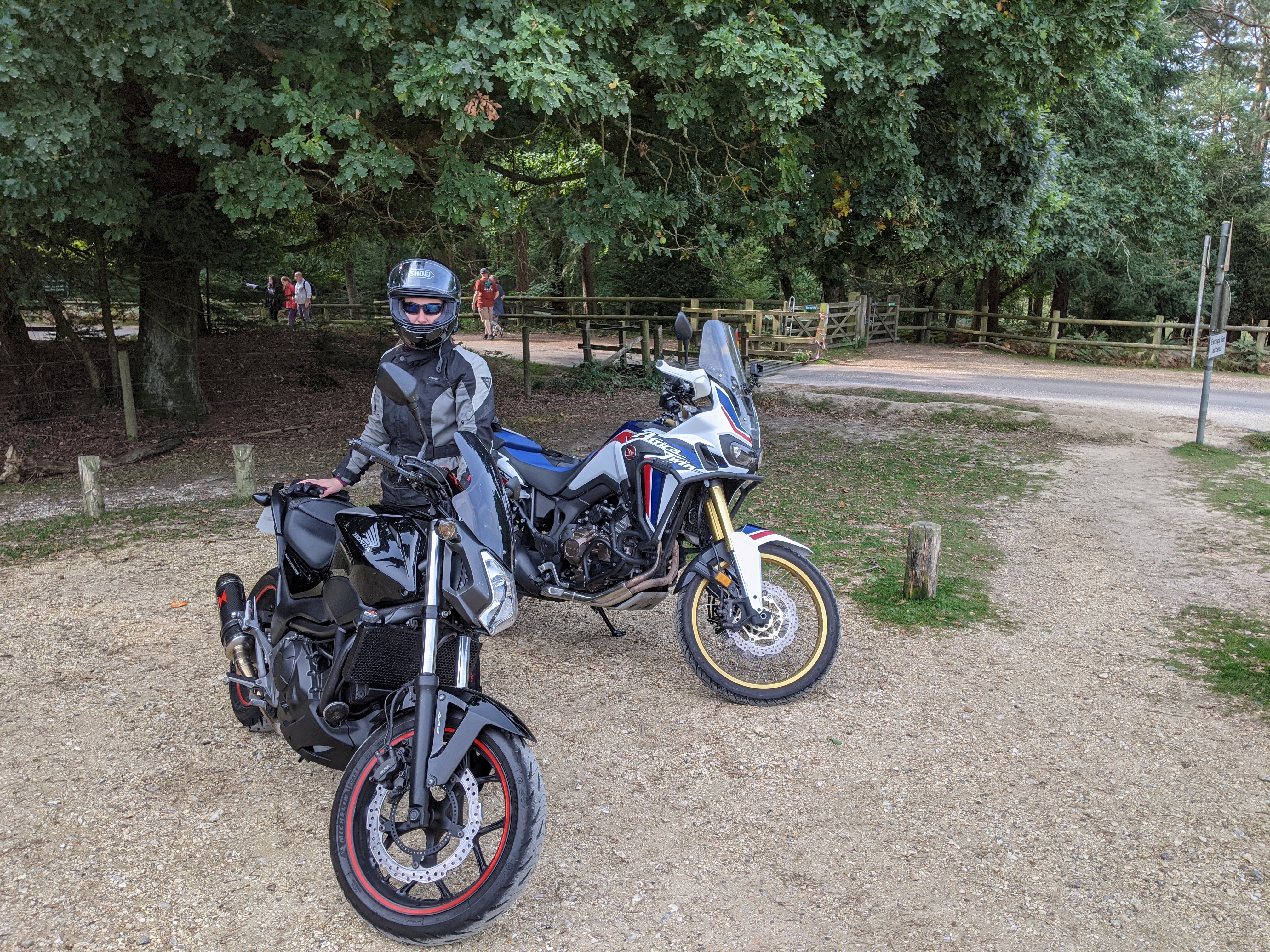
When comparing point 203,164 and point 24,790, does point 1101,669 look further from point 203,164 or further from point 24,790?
point 203,164

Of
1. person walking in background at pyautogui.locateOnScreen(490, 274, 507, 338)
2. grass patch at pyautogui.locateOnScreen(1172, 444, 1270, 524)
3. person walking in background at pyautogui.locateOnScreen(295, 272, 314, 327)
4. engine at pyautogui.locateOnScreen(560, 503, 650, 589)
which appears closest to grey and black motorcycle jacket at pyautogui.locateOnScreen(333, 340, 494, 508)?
engine at pyautogui.locateOnScreen(560, 503, 650, 589)

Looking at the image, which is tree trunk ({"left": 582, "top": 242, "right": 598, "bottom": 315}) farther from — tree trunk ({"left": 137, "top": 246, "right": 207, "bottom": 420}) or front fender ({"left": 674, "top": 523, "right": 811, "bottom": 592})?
front fender ({"left": 674, "top": 523, "right": 811, "bottom": 592})

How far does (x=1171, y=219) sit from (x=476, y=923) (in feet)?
79.6

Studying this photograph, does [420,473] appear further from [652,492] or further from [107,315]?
[107,315]

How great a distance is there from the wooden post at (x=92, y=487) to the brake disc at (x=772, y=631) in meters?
6.09

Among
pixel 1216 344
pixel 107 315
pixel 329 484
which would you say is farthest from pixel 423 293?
pixel 1216 344

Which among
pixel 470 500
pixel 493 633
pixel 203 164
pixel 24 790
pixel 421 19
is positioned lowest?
pixel 24 790

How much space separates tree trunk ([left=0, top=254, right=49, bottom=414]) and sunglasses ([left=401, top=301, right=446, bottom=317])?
32.4 ft

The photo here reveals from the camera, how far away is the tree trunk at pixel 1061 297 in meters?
25.5

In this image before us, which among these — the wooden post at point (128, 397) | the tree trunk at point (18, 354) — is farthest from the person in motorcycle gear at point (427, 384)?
the tree trunk at point (18, 354)

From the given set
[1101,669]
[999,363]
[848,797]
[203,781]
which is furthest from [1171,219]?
[203,781]

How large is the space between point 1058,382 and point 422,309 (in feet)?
54.4

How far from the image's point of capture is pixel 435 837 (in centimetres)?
282

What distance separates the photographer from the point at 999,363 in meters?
21.4
